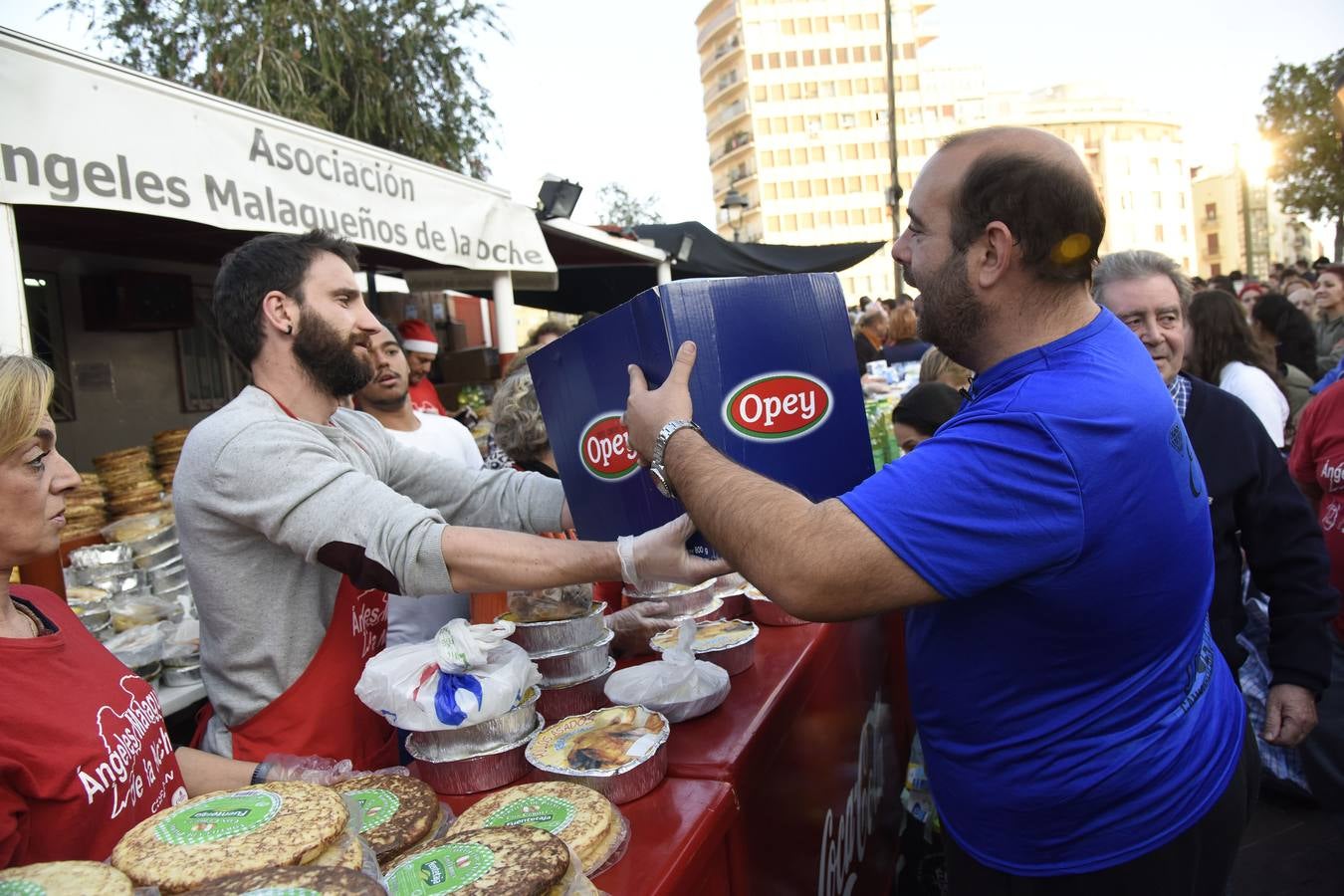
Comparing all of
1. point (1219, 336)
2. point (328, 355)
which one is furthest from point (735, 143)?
point (328, 355)

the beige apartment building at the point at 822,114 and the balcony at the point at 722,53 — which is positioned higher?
the balcony at the point at 722,53

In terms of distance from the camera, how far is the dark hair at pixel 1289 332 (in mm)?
6496

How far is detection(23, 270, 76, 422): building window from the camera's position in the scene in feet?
19.0

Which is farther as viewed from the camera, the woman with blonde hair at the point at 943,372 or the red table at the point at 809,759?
the woman with blonde hair at the point at 943,372

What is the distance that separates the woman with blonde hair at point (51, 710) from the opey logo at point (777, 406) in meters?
1.22

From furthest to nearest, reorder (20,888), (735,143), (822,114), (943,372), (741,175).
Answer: (735,143) < (741,175) < (822,114) < (943,372) < (20,888)

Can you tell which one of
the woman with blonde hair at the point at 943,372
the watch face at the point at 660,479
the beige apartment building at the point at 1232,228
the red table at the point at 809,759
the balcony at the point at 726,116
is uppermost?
the balcony at the point at 726,116

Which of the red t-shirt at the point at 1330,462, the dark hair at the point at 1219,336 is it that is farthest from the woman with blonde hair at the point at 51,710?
the dark hair at the point at 1219,336

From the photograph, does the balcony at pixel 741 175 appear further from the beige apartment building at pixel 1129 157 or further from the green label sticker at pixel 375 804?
the green label sticker at pixel 375 804

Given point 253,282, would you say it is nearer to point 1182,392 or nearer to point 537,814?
point 537,814

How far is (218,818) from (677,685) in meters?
1.07

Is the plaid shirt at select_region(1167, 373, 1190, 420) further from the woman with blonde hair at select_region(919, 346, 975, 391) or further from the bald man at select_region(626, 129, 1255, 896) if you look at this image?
the woman with blonde hair at select_region(919, 346, 975, 391)

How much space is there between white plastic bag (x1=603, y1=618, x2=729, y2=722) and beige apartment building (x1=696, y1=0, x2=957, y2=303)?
3235 inches

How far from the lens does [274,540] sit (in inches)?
70.7
